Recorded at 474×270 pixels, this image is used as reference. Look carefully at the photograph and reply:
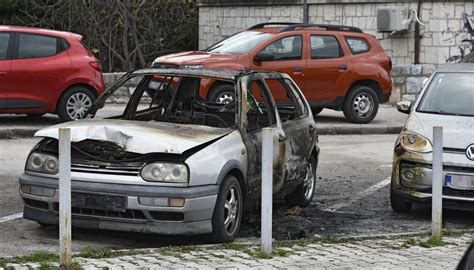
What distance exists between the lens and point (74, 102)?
1526cm

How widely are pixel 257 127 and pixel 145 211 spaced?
71.9 inches

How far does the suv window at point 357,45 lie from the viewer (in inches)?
690

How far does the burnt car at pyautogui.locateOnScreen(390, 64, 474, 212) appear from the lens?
8.87 m

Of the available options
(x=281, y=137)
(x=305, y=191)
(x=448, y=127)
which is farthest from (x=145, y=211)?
(x=448, y=127)

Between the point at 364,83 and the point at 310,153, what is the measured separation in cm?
824

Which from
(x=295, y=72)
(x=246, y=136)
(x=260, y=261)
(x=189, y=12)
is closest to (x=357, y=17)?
(x=189, y=12)

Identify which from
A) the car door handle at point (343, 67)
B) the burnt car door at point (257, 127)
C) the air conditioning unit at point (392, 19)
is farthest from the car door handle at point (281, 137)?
the air conditioning unit at point (392, 19)

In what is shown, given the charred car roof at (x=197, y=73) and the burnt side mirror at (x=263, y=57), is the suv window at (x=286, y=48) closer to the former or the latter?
the burnt side mirror at (x=263, y=57)

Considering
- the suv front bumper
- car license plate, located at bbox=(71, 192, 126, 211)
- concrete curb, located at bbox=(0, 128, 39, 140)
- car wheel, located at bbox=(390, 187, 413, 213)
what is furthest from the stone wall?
car license plate, located at bbox=(71, 192, 126, 211)

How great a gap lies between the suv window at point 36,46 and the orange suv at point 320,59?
6.35 ft

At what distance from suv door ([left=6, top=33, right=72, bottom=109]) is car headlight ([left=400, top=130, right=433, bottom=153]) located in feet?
23.8

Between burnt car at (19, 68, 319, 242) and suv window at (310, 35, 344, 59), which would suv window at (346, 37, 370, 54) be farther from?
burnt car at (19, 68, 319, 242)

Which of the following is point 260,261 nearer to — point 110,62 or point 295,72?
point 295,72

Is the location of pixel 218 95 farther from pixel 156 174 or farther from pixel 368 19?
pixel 368 19
